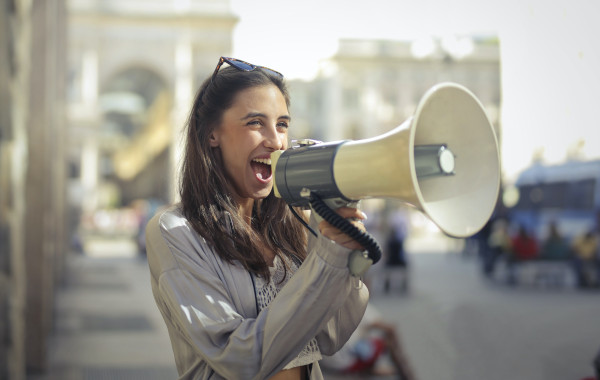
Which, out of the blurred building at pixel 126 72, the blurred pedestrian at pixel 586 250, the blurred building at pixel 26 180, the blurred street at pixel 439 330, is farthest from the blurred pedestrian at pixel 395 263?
the blurred building at pixel 26 180

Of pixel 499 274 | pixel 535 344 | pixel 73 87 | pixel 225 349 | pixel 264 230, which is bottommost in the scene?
pixel 499 274

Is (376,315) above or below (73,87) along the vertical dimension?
below

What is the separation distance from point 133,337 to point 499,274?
32.9 ft

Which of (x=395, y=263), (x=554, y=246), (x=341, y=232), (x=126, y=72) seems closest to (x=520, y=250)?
(x=554, y=246)

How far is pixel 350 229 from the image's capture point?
130cm

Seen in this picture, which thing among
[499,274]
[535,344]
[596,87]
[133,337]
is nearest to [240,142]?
[596,87]

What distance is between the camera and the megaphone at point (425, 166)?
4.01 feet

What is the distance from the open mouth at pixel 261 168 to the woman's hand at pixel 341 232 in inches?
13.4

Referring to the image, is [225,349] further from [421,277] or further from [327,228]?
[421,277]

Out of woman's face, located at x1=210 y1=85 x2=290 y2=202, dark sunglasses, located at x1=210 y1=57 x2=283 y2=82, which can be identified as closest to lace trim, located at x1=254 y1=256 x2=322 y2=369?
woman's face, located at x1=210 y1=85 x2=290 y2=202

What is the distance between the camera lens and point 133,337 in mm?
8133

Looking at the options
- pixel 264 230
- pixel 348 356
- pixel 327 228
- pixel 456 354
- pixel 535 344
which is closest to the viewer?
pixel 327 228

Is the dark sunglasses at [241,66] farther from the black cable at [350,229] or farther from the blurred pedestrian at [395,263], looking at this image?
the blurred pedestrian at [395,263]

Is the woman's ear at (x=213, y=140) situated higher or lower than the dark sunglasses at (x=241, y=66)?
lower
